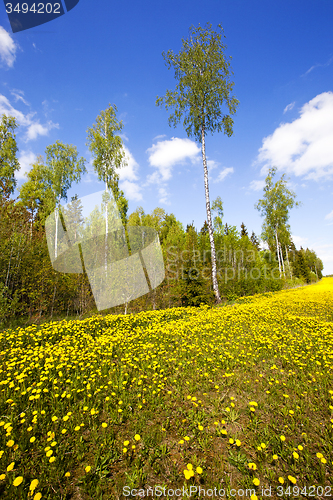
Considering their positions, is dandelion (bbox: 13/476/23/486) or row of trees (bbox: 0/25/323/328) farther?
row of trees (bbox: 0/25/323/328)

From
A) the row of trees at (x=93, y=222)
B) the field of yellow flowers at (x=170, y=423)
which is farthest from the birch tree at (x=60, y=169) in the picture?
the field of yellow flowers at (x=170, y=423)

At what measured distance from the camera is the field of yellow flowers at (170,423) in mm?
1901

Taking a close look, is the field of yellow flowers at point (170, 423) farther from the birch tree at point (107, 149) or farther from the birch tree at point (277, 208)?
the birch tree at point (277, 208)

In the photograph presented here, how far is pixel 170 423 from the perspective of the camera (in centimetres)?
265

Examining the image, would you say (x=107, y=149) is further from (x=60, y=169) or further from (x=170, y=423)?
(x=170, y=423)

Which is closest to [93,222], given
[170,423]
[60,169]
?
[60,169]

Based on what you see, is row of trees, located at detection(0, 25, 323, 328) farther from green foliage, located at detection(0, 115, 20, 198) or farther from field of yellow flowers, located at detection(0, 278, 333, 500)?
field of yellow flowers, located at detection(0, 278, 333, 500)

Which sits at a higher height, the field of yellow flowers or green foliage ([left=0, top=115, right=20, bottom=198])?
green foliage ([left=0, top=115, right=20, bottom=198])

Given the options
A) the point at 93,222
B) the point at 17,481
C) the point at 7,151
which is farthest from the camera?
the point at 93,222

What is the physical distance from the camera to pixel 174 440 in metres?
2.40

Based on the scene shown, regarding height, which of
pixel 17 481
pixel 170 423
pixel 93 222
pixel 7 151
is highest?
pixel 7 151

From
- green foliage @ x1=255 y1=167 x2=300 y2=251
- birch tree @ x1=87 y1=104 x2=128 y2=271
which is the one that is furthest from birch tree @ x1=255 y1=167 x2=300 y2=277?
birch tree @ x1=87 y1=104 x2=128 y2=271

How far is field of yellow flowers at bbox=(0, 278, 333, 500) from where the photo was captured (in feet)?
6.24

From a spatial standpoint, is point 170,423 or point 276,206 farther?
point 276,206
